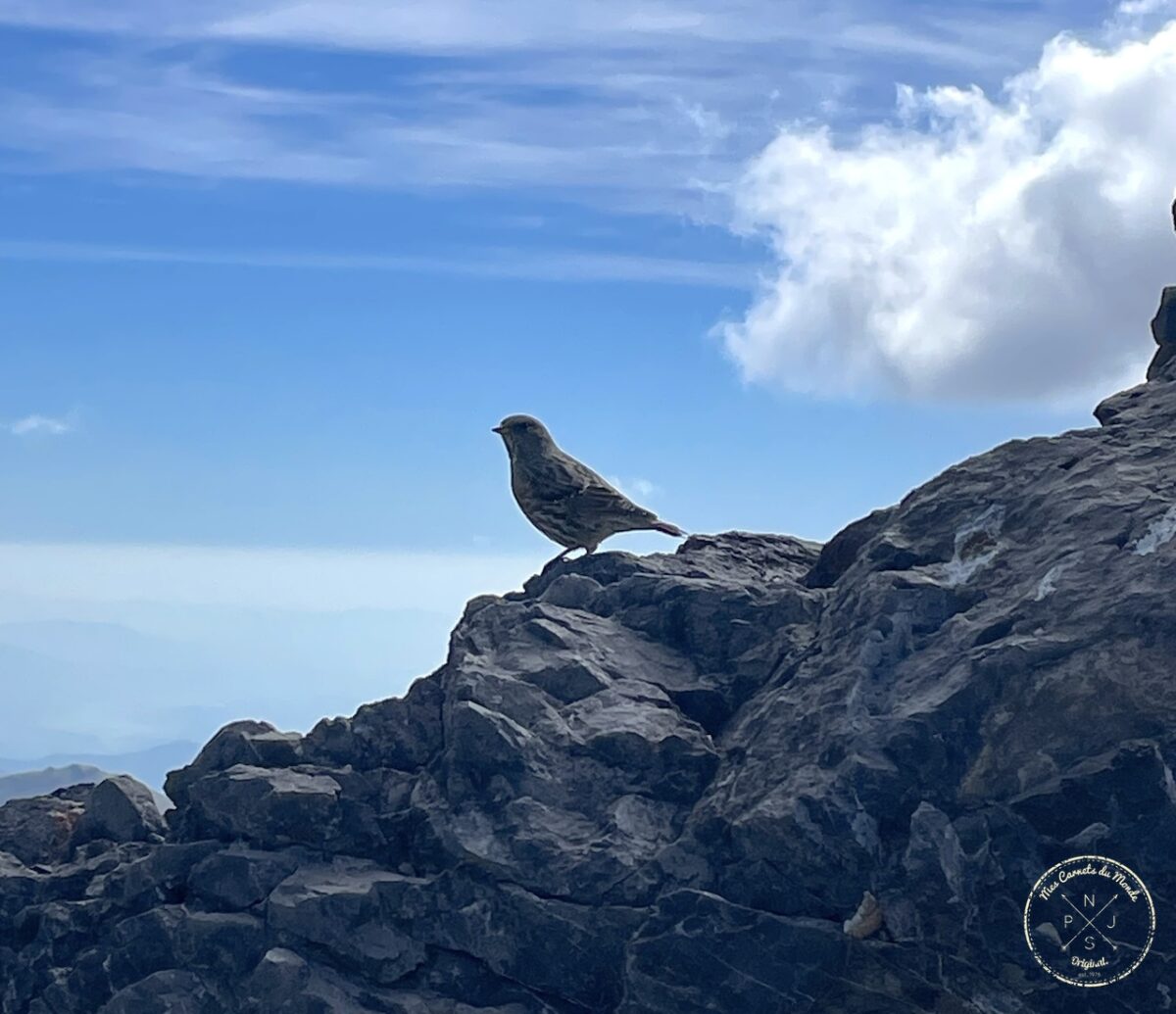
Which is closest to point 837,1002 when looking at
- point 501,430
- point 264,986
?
point 264,986

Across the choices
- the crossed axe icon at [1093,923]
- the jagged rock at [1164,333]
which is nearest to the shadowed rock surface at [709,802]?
the crossed axe icon at [1093,923]

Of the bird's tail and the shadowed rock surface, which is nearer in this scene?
the shadowed rock surface

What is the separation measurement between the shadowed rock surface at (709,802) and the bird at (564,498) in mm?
1313

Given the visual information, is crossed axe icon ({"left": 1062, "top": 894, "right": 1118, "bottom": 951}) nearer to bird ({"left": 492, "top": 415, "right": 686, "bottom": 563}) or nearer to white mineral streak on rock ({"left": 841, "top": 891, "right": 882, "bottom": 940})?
white mineral streak on rock ({"left": 841, "top": 891, "right": 882, "bottom": 940})

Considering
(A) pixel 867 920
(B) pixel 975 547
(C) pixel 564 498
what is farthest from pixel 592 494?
(A) pixel 867 920

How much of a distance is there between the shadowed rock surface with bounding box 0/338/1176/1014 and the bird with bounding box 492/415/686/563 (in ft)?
A: 4.31

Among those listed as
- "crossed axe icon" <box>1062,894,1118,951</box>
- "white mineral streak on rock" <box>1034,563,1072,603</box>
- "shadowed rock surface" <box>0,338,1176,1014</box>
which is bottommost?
"crossed axe icon" <box>1062,894,1118,951</box>

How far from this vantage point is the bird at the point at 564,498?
13789mm

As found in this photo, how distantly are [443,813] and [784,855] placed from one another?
261cm

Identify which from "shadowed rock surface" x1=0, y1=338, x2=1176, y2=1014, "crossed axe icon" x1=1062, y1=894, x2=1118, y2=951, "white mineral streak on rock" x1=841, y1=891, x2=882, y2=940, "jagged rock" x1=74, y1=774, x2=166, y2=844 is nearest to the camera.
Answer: "crossed axe icon" x1=1062, y1=894, x2=1118, y2=951

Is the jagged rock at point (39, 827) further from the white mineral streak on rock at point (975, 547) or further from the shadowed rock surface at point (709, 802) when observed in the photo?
the white mineral streak on rock at point (975, 547)

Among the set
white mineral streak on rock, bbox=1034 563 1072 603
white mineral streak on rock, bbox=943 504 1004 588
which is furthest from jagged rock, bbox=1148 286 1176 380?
white mineral streak on rock, bbox=1034 563 1072 603

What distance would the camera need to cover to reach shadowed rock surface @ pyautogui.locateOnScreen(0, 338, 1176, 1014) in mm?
8648

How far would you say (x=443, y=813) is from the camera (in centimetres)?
1029
